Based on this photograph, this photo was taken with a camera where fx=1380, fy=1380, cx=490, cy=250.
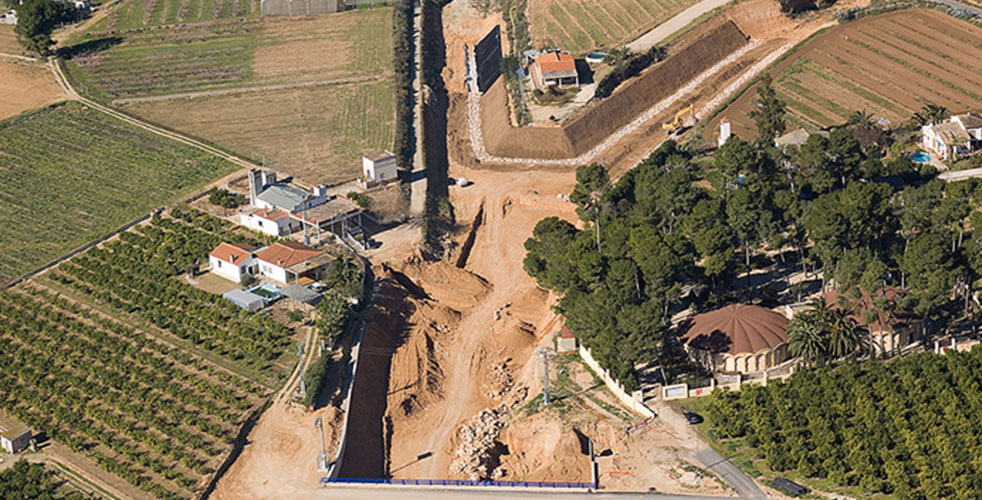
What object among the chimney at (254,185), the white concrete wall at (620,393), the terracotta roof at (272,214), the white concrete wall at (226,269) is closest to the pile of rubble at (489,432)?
the white concrete wall at (620,393)

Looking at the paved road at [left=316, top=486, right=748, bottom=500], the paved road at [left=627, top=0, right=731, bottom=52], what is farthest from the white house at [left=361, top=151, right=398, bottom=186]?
the paved road at [left=316, top=486, right=748, bottom=500]

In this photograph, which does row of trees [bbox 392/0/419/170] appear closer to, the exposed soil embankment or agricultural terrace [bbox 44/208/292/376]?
the exposed soil embankment

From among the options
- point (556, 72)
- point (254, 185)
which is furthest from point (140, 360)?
point (556, 72)

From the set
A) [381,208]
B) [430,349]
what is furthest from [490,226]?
[430,349]

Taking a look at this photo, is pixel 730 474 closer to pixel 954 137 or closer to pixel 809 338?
pixel 809 338

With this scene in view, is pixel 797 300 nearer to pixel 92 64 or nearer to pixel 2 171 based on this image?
pixel 2 171
